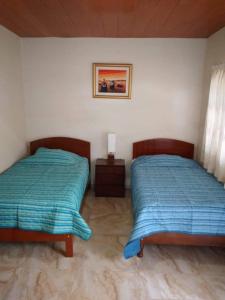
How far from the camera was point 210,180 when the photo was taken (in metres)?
2.80

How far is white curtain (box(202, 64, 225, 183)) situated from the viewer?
2754mm

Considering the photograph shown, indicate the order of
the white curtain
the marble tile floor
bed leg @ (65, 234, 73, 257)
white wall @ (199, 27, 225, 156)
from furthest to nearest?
1. white wall @ (199, 27, 225, 156)
2. the white curtain
3. bed leg @ (65, 234, 73, 257)
4. the marble tile floor

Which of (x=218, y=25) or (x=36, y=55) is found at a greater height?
(x=218, y=25)

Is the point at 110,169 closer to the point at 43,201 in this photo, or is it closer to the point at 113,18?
the point at 43,201

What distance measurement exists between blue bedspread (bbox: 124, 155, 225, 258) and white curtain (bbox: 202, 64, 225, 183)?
0.92 ft

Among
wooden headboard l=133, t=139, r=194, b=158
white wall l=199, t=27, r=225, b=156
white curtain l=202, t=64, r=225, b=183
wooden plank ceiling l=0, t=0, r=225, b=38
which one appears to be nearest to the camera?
wooden plank ceiling l=0, t=0, r=225, b=38

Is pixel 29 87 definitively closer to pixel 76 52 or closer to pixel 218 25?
pixel 76 52

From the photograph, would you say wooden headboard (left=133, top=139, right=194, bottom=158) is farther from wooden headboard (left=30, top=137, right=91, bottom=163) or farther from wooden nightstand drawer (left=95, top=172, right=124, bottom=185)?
wooden headboard (left=30, top=137, right=91, bottom=163)

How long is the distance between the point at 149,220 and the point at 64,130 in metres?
2.16

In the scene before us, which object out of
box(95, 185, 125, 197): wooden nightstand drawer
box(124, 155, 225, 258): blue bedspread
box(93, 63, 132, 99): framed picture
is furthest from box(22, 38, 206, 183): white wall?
box(124, 155, 225, 258): blue bedspread

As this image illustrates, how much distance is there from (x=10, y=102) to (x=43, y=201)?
5.48 ft

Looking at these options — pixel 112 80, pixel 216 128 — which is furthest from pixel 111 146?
pixel 216 128

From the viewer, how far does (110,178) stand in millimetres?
3471

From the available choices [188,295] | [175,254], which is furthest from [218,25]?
[188,295]
